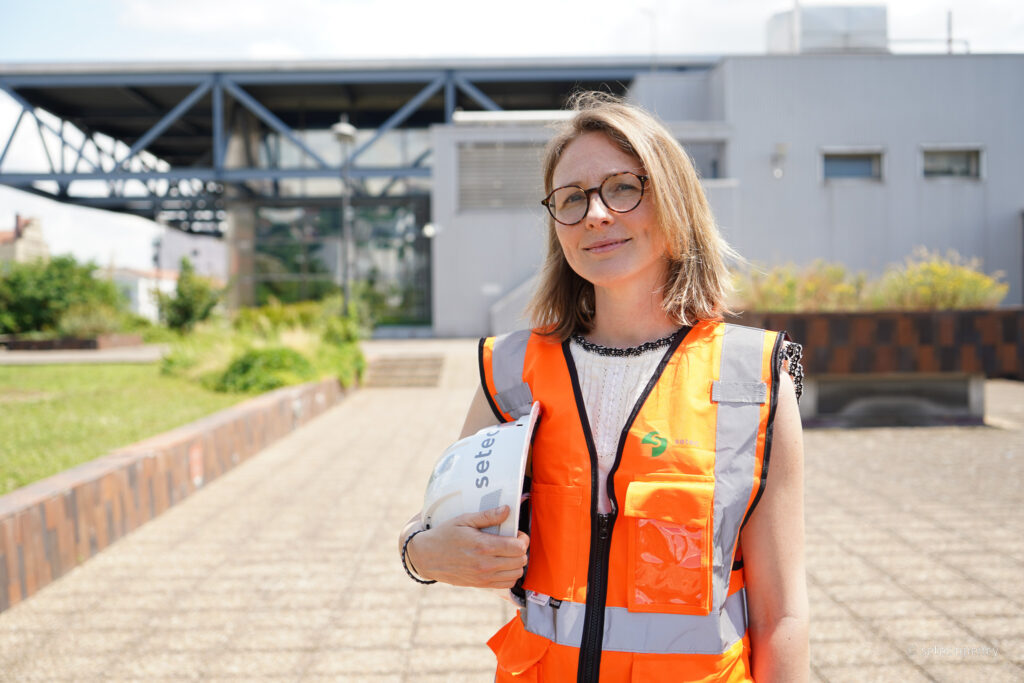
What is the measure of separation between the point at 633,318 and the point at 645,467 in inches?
15.3

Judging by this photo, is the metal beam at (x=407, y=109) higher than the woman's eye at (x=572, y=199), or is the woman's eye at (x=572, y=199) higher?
the metal beam at (x=407, y=109)

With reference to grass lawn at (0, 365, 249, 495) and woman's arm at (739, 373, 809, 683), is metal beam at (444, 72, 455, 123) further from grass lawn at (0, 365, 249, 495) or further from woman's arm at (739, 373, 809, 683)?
woman's arm at (739, 373, 809, 683)

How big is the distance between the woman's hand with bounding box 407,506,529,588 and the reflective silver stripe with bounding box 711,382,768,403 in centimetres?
47

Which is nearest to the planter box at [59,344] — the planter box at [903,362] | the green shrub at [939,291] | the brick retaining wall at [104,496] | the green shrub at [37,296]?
the green shrub at [37,296]

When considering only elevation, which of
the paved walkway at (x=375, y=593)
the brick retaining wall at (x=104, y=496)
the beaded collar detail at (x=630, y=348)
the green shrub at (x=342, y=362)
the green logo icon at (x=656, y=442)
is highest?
the beaded collar detail at (x=630, y=348)

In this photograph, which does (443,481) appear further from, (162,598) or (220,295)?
(220,295)

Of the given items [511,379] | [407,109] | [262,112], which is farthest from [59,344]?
[511,379]

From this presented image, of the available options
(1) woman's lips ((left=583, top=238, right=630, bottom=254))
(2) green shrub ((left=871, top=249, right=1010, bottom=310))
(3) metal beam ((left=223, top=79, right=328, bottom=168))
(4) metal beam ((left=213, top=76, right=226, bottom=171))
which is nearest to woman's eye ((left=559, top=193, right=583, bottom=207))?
(1) woman's lips ((left=583, top=238, right=630, bottom=254))

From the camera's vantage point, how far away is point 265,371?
1180 cm

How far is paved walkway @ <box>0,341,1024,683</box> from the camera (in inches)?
135

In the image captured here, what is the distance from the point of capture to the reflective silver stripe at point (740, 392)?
1.50m

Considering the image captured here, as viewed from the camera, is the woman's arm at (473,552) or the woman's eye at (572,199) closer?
the woman's arm at (473,552)

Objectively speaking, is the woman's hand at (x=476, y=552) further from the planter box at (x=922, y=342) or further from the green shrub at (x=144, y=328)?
the green shrub at (x=144, y=328)

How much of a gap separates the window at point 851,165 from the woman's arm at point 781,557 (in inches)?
984
